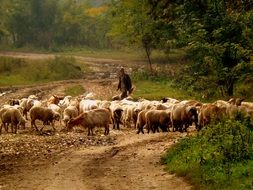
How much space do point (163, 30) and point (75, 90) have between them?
9.27 metres

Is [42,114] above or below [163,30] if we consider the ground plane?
below

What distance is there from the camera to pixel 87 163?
1386cm

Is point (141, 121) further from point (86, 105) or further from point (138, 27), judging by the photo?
point (138, 27)

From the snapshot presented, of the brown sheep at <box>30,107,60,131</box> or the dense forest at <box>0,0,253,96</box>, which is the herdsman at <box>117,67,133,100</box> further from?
the brown sheep at <box>30,107,60,131</box>

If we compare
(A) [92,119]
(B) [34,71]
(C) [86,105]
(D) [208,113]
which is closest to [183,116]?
(D) [208,113]

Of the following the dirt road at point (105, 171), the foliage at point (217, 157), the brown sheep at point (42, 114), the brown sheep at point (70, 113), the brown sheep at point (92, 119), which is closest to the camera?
the foliage at point (217, 157)

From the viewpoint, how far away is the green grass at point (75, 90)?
36531 mm

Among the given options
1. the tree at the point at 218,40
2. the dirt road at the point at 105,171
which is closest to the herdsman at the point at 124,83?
the tree at the point at 218,40

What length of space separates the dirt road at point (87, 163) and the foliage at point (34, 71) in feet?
84.0

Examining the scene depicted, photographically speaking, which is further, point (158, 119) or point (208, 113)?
point (158, 119)

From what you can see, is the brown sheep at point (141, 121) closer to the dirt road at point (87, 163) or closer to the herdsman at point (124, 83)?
the dirt road at point (87, 163)

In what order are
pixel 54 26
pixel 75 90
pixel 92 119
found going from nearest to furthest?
pixel 92 119, pixel 75 90, pixel 54 26

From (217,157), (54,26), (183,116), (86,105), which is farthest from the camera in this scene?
(54,26)

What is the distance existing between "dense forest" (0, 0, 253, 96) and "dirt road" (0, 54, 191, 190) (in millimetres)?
4264
